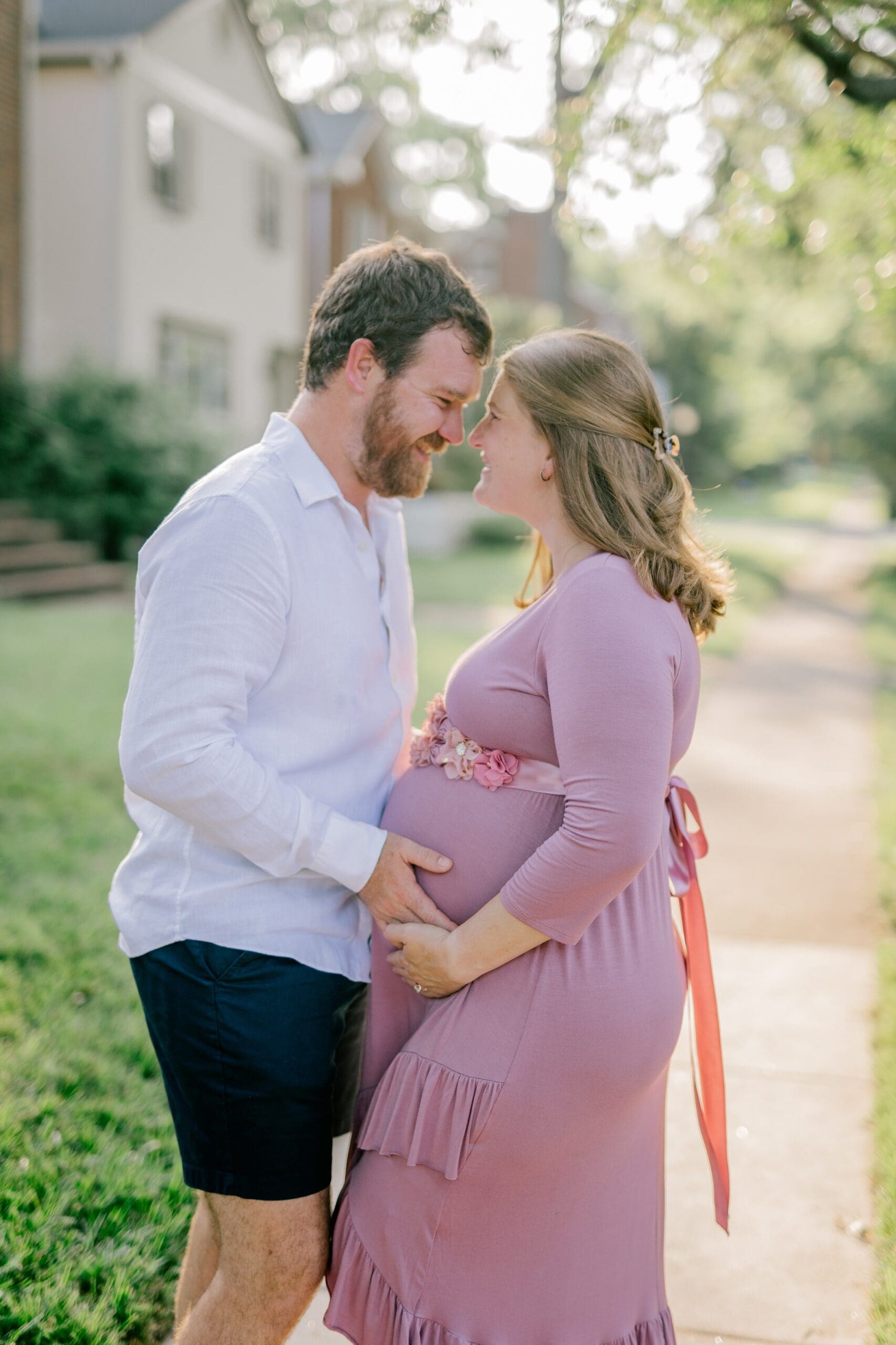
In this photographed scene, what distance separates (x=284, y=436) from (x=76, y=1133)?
220 centimetres

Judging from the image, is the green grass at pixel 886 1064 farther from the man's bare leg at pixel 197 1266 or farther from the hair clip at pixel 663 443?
the hair clip at pixel 663 443

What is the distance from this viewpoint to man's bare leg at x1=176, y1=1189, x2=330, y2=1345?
221cm

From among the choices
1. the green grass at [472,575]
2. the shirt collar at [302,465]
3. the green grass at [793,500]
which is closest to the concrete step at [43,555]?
the green grass at [472,575]

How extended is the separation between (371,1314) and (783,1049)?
8.73 feet

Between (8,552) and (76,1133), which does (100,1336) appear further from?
(8,552)

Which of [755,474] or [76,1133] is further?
[755,474]

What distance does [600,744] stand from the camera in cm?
196

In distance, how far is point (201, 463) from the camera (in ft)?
51.7

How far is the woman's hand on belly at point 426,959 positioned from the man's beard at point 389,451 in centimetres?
89

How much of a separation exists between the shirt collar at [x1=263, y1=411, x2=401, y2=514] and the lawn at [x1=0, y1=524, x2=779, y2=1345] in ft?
6.30

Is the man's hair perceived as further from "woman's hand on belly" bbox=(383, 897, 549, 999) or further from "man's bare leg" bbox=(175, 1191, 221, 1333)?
"man's bare leg" bbox=(175, 1191, 221, 1333)

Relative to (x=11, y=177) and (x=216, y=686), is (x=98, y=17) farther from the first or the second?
(x=216, y=686)

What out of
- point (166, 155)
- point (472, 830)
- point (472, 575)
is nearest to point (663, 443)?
point (472, 830)

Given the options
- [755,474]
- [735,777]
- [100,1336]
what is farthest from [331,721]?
[755,474]
